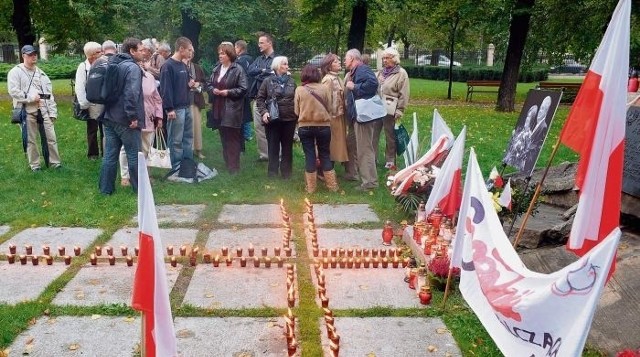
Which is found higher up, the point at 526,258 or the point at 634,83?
the point at 634,83

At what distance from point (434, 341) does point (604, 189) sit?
1.51 m

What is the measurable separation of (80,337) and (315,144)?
15.1ft

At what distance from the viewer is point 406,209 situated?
727cm

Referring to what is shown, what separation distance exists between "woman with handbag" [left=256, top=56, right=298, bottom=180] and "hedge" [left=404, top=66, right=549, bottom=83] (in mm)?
26761

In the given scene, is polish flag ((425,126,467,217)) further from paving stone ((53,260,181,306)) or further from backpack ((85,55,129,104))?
backpack ((85,55,129,104))

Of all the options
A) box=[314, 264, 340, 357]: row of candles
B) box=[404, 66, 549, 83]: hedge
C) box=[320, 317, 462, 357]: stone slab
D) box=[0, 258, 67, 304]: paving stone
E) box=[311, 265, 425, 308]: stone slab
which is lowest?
box=[404, 66, 549, 83]: hedge

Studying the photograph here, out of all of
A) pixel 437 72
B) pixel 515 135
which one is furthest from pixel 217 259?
pixel 437 72

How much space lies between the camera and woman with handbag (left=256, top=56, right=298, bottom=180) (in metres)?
8.41

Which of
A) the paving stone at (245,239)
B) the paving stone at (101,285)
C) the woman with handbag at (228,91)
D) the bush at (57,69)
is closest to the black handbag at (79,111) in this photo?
the woman with handbag at (228,91)

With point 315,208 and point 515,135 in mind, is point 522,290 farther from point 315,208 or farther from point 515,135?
point 315,208

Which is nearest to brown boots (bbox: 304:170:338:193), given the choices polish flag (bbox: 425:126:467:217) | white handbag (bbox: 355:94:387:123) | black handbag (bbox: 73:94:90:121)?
white handbag (bbox: 355:94:387:123)

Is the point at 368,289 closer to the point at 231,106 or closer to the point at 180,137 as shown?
the point at 231,106

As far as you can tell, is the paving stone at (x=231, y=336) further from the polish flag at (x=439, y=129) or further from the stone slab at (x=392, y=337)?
the polish flag at (x=439, y=129)

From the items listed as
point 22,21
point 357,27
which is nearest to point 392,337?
point 357,27
